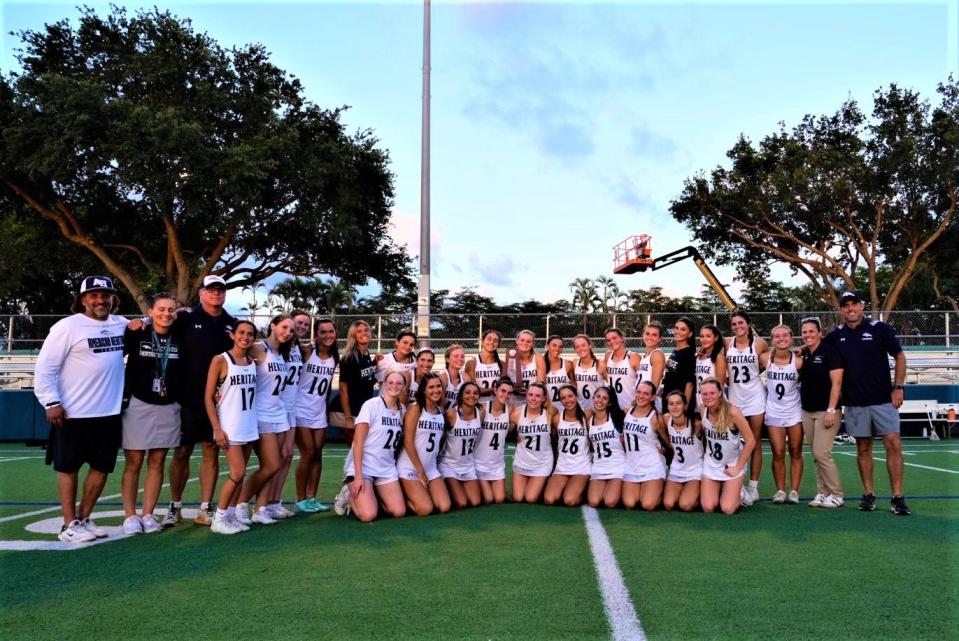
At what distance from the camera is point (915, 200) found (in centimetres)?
2622

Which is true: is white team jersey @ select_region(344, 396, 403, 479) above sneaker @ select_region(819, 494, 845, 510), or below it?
above

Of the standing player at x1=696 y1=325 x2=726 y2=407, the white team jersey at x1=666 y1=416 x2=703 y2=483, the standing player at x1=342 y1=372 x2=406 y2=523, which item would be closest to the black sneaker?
the white team jersey at x1=666 y1=416 x2=703 y2=483

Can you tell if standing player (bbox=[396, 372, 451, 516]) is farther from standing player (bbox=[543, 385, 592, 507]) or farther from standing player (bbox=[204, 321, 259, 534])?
standing player (bbox=[204, 321, 259, 534])

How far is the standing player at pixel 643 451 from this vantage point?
666cm

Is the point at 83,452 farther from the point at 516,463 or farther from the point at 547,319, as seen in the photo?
the point at 547,319

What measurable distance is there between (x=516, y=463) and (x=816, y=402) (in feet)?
10.2

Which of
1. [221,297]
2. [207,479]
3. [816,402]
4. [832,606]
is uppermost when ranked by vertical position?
[221,297]

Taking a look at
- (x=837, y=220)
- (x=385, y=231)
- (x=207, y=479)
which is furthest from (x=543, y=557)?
(x=837, y=220)

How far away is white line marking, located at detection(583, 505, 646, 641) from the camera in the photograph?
3443 mm

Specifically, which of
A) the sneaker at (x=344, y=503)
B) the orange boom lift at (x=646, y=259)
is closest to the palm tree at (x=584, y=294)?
the orange boom lift at (x=646, y=259)

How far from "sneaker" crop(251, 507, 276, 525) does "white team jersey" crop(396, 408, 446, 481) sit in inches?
48.1

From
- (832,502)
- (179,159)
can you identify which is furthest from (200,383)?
(179,159)

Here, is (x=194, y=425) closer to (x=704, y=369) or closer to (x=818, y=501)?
(x=704, y=369)

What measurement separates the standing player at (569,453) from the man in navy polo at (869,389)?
8.48 ft
